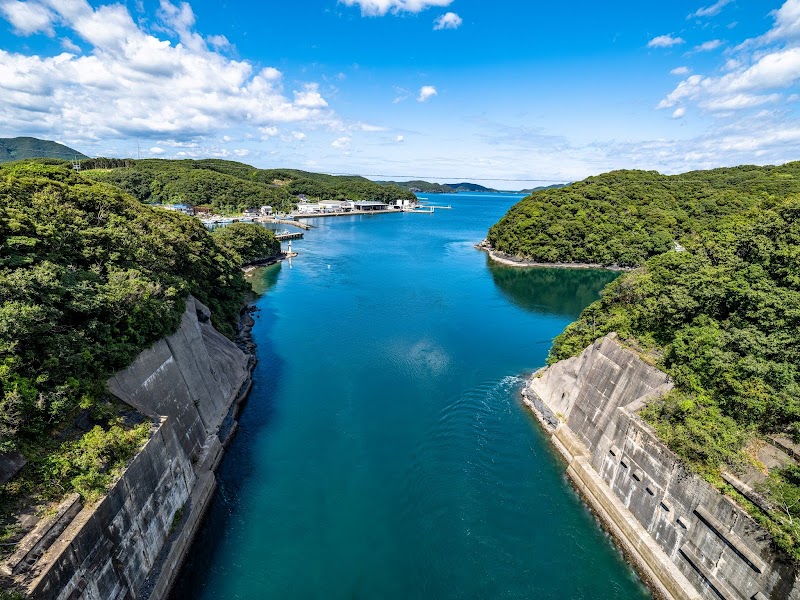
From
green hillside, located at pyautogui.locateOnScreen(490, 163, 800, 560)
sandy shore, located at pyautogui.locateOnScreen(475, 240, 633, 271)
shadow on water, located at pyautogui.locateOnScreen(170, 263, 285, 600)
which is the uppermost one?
green hillside, located at pyautogui.locateOnScreen(490, 163, 800, 560)

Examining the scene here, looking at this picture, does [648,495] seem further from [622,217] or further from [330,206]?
[330,206]

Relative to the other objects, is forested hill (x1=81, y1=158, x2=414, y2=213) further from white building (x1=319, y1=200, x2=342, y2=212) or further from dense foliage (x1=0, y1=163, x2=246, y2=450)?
dense foliage (x1=0, y1=163, x2=246, y2=450)

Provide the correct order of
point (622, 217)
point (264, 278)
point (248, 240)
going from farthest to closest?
point (622, 217), point (248, 240), point (264, 278)

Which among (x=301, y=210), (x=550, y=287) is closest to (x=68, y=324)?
(x=550, y=287)

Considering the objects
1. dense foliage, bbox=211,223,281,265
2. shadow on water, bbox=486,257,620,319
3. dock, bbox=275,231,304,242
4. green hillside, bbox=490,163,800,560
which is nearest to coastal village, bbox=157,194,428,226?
dock, bbox=275,231,304,242

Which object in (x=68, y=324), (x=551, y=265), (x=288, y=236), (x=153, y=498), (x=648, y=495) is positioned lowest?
(x=551, y=265)

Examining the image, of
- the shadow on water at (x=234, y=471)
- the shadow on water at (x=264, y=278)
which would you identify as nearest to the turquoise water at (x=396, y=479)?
the shadow on water at (x=234, y=471)

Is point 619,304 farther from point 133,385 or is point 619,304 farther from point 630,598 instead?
point 133,385

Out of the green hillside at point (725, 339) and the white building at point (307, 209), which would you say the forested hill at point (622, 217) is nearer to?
the green hillside at point (725, 339)
